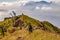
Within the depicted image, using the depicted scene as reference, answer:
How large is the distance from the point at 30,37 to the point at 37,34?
6.99 m

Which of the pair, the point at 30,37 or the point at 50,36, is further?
the point at 30,37

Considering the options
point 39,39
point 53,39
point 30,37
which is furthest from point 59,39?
point 30,37

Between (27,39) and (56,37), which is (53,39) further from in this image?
(27,39)

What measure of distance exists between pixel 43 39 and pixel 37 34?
16805 mm

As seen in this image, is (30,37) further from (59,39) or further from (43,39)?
(59,39)

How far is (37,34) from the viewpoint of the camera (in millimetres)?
199000

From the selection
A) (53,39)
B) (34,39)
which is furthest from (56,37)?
(34,39)

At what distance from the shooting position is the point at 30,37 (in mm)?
198750

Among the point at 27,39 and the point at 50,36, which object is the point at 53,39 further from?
the point at 27,39

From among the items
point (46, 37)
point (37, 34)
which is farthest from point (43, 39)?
point (37, 34)

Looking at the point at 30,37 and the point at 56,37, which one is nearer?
the point at 56,37

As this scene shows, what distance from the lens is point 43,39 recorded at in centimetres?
18312

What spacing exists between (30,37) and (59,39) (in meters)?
32.3

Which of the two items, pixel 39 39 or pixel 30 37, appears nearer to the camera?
pixel 39 39
